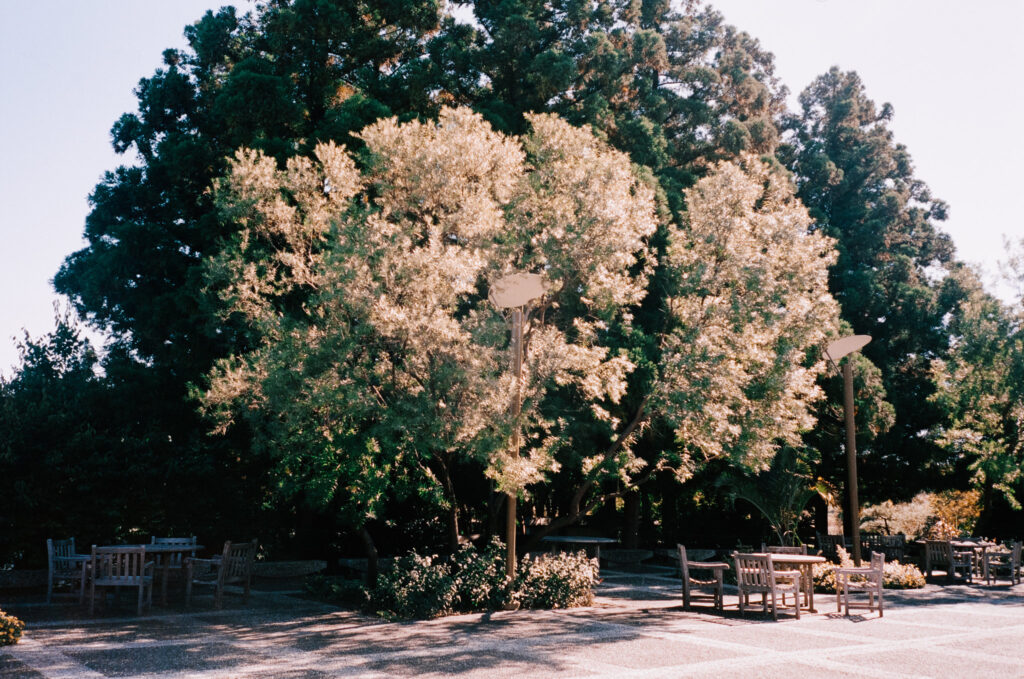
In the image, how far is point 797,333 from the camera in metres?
14.3

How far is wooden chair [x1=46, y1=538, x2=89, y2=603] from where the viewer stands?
12938mm

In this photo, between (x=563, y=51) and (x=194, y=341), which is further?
(x=563, y=51)

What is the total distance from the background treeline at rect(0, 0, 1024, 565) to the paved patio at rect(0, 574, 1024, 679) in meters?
2.89

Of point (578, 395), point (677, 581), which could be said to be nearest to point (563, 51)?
point (578, 395)

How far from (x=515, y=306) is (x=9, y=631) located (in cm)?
796

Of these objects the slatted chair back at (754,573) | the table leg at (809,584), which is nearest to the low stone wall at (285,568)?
the slatted chair back at (754,573)

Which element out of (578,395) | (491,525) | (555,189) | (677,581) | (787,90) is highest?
(787,90)

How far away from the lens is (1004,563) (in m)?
21.4

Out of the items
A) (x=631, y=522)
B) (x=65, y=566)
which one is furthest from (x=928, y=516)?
(x=65, y=566)

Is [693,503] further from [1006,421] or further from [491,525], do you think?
[491,525]

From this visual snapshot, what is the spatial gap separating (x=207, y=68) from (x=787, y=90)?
21.8 meters

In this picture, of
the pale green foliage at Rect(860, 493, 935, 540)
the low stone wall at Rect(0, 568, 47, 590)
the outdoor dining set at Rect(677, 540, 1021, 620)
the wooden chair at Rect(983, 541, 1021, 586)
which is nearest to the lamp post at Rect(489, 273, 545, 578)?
the outdoor dining set at Rect(677, 540, 1021, 620)

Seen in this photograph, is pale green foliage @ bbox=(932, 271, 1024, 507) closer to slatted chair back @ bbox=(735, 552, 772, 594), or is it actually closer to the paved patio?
the paved patio

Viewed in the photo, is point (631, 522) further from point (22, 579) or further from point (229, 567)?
point (22, 579)
